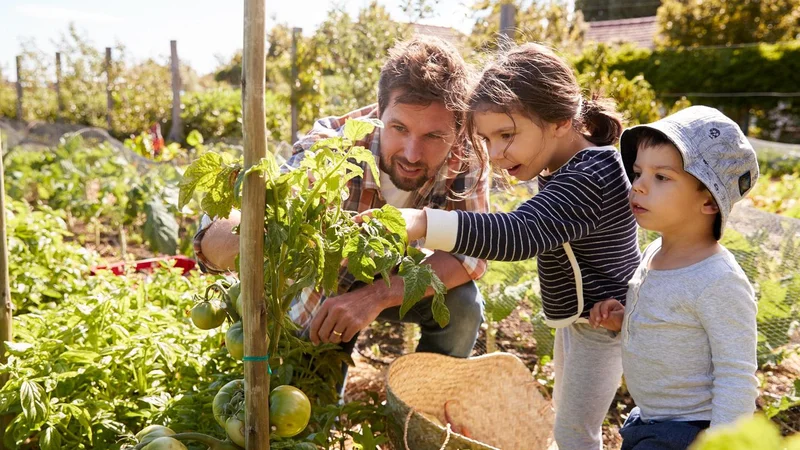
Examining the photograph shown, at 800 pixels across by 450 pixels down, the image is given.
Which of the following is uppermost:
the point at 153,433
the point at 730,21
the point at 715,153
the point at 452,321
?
the point at 730,21

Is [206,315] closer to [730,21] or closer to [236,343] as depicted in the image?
[236,343]

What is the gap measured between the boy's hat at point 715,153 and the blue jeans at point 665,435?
0.39m

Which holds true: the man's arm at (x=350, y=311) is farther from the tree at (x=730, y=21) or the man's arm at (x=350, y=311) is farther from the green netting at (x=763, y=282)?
the tree at (x=730, y=21)

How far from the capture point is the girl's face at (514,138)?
1519 mm

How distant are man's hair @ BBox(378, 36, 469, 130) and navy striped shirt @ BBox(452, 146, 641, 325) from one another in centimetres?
35

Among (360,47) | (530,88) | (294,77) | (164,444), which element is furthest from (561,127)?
(294,77)

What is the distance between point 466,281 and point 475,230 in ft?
2.98

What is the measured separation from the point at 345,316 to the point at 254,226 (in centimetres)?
81

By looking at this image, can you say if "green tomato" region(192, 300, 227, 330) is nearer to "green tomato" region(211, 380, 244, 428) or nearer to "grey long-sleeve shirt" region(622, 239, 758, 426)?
"green tomato" region(211, 380, 244, 428)

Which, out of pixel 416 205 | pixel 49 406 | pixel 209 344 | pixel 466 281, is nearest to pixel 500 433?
pixel 466 281

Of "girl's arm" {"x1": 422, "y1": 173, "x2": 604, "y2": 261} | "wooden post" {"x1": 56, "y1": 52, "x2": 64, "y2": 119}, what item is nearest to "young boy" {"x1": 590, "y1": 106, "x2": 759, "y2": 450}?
"girl's arm" {"x1": 422, "y1": 173, "x2": 604, "y2": 261}

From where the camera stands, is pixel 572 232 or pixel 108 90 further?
pixel 108 90

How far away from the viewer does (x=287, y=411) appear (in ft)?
3.70

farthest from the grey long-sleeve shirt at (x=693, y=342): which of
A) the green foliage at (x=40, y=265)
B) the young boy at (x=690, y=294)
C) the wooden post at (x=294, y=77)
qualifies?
the wooden post at (x=294, y=77)
